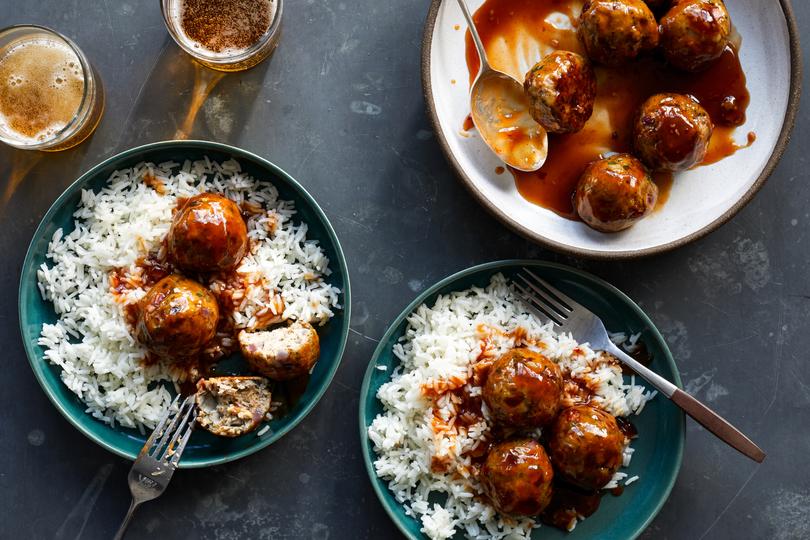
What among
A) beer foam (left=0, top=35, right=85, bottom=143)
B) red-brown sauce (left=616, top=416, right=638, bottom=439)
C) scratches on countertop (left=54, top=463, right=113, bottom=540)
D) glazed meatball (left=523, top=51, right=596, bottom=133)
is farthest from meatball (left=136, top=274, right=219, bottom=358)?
red-brown sauce (left=616, top=416, right=638, bottom=439)

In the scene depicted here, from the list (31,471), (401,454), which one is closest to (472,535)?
(401,454)

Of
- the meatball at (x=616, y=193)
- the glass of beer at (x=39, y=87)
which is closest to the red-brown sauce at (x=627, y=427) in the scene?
the meatball at (x=616, y=193)

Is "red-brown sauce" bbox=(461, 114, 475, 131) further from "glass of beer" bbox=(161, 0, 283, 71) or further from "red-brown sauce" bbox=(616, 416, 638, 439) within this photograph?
"red-brown sauce" bbox=(616, 416, 638, 439)

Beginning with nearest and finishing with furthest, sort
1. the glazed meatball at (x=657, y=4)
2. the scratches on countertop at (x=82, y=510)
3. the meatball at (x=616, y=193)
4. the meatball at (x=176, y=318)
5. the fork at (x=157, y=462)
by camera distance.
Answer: the meatball at (x=176, y=318) → the meatball at (x=616, y=193) → the fork at (x=157, y=462) → the glazed meatball at (x=657, y=4) → the scratches on countertop at (x=82, y=510)

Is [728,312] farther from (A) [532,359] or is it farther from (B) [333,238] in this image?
(B) [333,238]

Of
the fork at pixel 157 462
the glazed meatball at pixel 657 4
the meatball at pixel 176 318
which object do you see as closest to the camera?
the meatball at pixel 176 318

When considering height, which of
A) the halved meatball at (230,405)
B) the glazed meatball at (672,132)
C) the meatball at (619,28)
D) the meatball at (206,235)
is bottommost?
the halved meatball at (230,405)

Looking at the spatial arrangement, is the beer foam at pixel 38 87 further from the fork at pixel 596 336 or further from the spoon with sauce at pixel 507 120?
the fork at pixel 596 336

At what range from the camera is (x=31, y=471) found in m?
3.69

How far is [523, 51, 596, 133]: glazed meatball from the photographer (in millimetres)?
3307

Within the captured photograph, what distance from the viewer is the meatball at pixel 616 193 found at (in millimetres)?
3250

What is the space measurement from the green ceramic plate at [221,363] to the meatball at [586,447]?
1112mm

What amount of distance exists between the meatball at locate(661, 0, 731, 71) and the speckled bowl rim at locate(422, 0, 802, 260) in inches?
14.9

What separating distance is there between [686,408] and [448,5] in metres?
2.30
